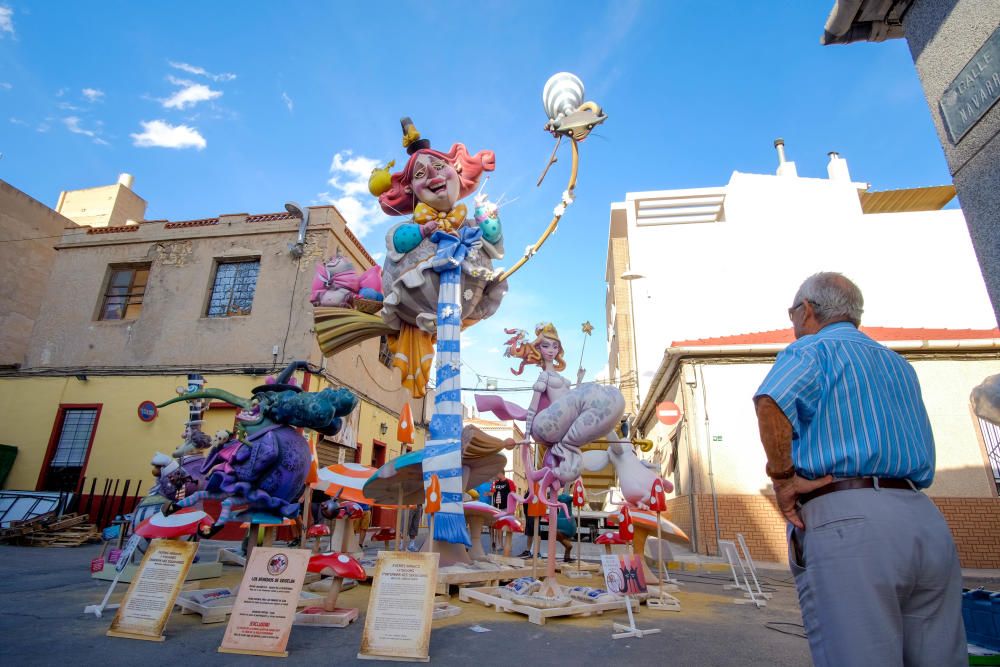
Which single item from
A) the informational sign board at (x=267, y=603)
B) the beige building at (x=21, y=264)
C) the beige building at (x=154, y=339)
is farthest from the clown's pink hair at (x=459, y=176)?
the beige building at (x=21, y=264)

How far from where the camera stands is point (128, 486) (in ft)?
38.2

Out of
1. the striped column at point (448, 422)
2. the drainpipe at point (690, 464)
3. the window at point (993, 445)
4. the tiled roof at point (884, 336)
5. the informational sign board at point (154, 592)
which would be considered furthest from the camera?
the tiled roof at point (884, 336)

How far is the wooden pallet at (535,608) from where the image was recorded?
4.36 metres

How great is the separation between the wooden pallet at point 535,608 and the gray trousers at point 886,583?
301 centimetres

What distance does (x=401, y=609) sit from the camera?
11.0 ft

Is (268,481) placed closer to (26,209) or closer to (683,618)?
(683,618)

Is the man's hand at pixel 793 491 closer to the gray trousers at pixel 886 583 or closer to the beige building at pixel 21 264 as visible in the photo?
the gray trousers at pixel 886 583

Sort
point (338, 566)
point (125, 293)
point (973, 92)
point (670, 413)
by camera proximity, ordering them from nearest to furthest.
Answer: point (973, 92)
point (338, 566)
point (670, 413)
point (125, 293)

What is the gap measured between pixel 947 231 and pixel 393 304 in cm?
1927

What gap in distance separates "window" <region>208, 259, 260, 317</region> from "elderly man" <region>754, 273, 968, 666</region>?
13440 mm

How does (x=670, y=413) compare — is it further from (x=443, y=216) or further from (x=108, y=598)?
(x=108, y=598)

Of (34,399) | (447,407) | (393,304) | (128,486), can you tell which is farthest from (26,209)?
(447,407)

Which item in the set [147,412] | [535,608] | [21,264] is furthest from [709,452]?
[21,264]

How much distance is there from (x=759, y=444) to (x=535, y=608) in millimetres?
7863
